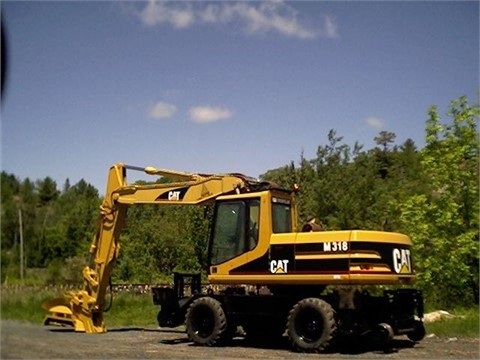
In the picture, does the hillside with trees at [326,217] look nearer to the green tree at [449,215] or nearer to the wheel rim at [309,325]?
the green tree at [449,215]

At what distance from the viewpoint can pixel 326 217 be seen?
26.9 m

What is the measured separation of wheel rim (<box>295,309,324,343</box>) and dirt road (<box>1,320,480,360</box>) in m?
0.33

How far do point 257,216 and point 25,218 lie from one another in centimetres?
899

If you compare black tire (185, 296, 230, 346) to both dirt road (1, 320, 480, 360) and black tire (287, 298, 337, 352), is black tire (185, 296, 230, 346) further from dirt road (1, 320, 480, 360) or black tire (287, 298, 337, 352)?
black tire (287, 298, 337, 352)

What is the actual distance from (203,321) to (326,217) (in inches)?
614

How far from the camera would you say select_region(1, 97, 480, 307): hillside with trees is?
48.7 ft

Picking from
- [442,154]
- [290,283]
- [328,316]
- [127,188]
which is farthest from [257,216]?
[442,154]

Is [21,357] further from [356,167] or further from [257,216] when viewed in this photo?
[356,167]

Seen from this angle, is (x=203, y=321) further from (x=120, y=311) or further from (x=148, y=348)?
(x=120, y=311)

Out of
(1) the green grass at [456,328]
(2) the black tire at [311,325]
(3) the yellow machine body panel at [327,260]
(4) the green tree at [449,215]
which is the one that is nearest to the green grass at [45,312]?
(3) the yellow machine body panel at [327,260]

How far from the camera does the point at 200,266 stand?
→ 13.4 meters

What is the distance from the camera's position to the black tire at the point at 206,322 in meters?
11.5

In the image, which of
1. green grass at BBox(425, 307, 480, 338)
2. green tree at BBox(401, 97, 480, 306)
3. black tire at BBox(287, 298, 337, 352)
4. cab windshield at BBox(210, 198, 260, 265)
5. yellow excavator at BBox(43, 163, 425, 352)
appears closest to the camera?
black tire at BBox(287, 298, 337, 352)

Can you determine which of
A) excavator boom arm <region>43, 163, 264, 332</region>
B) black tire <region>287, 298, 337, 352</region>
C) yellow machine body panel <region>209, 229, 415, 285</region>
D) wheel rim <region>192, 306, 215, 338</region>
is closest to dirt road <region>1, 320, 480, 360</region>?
black tire <region>287, 298, 337, 352</region>
